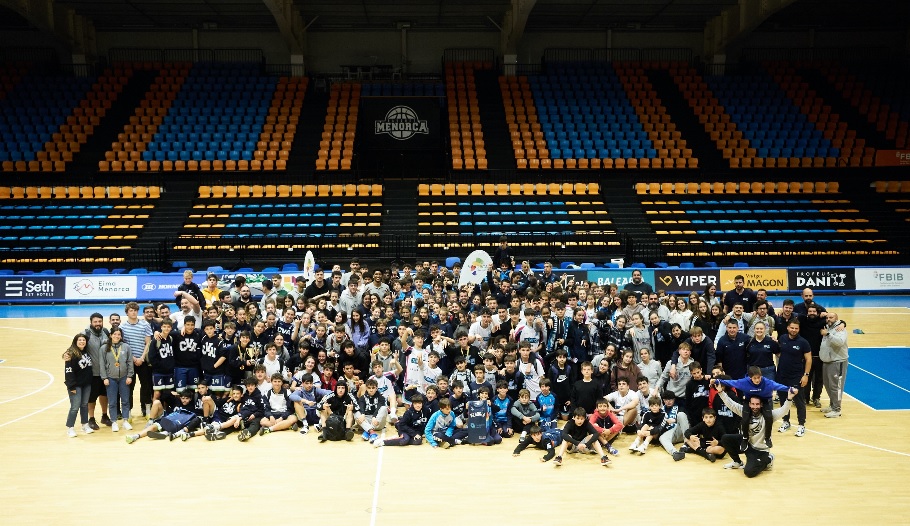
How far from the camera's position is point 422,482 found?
928 cm

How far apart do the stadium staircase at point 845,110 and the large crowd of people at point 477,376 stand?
78.2 ft

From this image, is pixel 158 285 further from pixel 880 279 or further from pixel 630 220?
pixel 880 279

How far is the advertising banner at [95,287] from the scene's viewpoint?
22.9m

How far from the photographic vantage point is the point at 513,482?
9281 mm

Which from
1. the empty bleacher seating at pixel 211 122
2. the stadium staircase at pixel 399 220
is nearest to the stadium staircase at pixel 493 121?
the stadium staircase at pixel 399 220

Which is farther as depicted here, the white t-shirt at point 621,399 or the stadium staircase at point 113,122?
the stadium staircase at point 113,122

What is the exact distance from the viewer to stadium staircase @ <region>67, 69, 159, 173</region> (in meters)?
29.6

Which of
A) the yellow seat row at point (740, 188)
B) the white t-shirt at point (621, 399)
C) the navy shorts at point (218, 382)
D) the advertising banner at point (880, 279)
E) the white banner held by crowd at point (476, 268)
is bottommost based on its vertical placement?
the white t-shirt at point (621, 399)

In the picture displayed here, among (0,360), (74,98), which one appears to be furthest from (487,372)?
(74,98)

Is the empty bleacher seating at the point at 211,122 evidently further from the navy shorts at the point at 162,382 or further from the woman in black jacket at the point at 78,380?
the woman in black jacket at the point at 78,380

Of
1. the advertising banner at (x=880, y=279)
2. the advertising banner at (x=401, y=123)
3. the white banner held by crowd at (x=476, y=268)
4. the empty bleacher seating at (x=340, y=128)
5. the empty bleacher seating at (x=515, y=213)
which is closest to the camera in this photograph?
the white banner held by crowd at (x=476, y=268)

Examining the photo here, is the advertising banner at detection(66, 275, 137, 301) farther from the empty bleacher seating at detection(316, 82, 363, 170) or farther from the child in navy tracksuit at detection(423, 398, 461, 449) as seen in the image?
the child in navy tracksuit at detection(423, 398, 461, 449)

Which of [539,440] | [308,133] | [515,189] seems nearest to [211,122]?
[308,133]

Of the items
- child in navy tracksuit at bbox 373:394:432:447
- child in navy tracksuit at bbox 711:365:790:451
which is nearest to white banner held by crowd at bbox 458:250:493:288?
child in navy tracksuit at bbox 373:394:432:447
